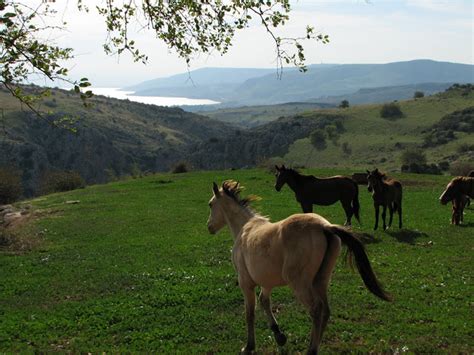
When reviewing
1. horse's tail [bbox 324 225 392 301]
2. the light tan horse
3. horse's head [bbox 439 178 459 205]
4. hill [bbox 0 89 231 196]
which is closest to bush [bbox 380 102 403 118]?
hill [bbox 0 89 231 196]

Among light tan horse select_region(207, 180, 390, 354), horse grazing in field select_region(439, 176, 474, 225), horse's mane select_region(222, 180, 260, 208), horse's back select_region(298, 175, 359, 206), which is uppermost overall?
horse's mane select_region(222, 180, 260, 208)

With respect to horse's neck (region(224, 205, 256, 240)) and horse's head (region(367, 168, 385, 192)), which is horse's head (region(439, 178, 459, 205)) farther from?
horse's neck (region(224, 205, 256, 240))

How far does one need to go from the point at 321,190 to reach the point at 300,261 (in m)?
14.7

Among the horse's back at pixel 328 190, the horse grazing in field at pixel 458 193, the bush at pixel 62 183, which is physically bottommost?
the bush at pixel 62 183

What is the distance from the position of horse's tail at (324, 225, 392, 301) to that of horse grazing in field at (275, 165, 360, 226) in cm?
1395

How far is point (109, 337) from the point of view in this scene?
33.4 feet

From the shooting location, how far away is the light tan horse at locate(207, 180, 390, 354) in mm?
7180

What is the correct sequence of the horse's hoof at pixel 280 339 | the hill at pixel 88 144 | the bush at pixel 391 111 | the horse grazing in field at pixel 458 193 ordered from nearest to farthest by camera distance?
the horse's hoof at pixel 280 339
the horse grazing in field at pixel 458 193
the hill at pixel 88 144
the bush at pixel 391 111

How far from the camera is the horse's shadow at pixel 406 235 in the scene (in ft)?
64.2

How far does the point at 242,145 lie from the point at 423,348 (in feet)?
370

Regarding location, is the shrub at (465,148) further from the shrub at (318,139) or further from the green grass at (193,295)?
the green grass at (193,295)

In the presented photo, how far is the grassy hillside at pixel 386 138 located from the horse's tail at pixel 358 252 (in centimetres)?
6981

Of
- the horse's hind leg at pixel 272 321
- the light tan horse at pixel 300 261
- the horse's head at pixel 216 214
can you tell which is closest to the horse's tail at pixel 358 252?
the light tan horse at pixel 300 261

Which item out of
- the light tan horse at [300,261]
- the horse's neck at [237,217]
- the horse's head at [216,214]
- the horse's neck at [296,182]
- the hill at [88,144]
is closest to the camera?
the light tan horse at [300,261]
